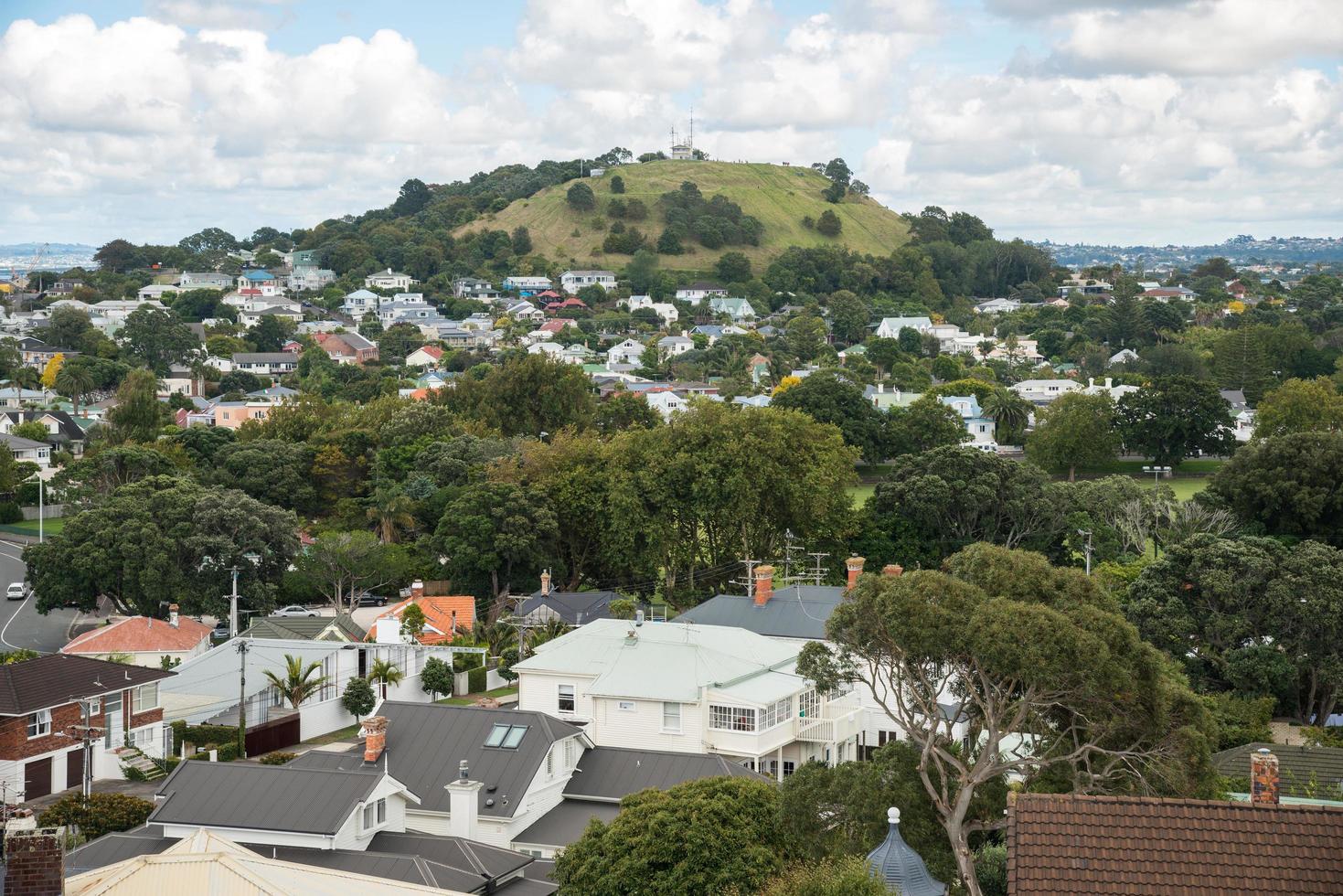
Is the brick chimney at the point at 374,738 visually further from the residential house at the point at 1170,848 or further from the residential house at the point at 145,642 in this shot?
the residential house at the point at 145,642

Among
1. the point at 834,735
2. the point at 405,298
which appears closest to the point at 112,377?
the point at 405,298

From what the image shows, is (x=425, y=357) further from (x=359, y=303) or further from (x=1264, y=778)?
(x=1264, y=778)

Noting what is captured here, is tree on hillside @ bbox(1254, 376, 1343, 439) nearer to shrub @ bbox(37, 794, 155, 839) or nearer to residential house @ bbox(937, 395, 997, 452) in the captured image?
residential house @ bbox(937, 395, 997, 452)

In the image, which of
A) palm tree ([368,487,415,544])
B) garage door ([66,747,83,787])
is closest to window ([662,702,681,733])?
garage door ([66,747,83,787])

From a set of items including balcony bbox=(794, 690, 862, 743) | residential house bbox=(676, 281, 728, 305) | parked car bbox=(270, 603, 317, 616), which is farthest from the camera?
residential house bbox=(676, 281, 728, 305)

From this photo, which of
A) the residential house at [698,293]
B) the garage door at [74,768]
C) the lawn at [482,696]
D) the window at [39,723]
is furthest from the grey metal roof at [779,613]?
the residential house at [698,293]

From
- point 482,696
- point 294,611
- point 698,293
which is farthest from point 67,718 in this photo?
point 698,293
